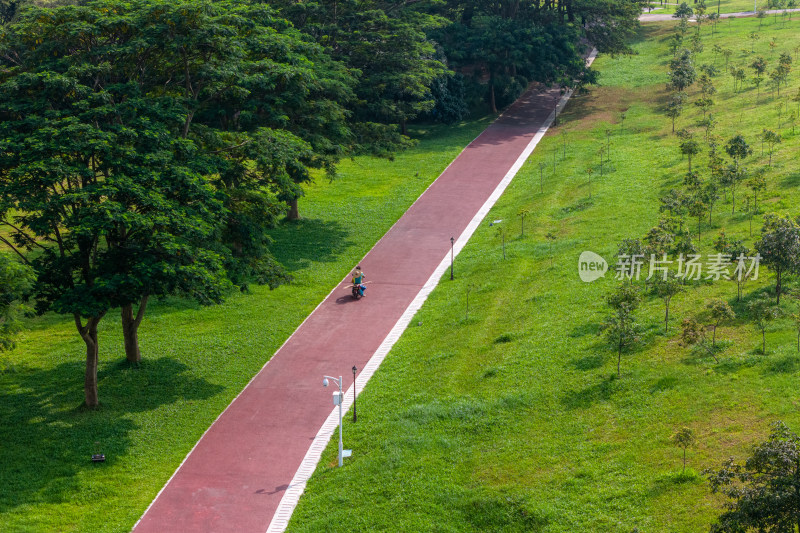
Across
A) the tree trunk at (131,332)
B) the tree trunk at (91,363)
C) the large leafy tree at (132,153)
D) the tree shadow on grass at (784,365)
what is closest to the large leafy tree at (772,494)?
the tree shadow on grass at (784,365)

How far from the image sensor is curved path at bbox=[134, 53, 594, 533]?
76.1 feet

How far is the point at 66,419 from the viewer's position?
27000mm

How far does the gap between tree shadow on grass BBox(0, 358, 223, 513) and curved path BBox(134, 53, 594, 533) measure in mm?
2266

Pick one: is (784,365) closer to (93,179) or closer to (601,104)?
(93,179)

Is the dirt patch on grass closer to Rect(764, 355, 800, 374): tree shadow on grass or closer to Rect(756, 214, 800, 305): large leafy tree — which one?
Rect(756, 214, 800, 305): large leafy tree

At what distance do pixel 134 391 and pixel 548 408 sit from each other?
47.1 feet

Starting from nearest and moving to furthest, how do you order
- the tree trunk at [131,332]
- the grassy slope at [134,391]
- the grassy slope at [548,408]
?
1. the grassy slope at [548,408]
2. the grassy slope at [134,391]
3. the tree trunk at [131,332]

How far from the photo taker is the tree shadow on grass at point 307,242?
39.6m

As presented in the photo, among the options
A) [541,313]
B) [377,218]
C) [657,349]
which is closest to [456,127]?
[377,218]

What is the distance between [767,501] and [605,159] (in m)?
36.0

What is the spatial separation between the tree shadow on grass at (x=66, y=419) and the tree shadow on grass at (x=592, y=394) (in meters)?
12.2

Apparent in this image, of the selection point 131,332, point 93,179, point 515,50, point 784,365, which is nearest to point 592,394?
point 784,365

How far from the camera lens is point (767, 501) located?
1534 cm

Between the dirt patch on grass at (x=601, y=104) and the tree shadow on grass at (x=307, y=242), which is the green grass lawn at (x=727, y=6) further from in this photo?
the tree shadow on grass at (x=307, y=242)
